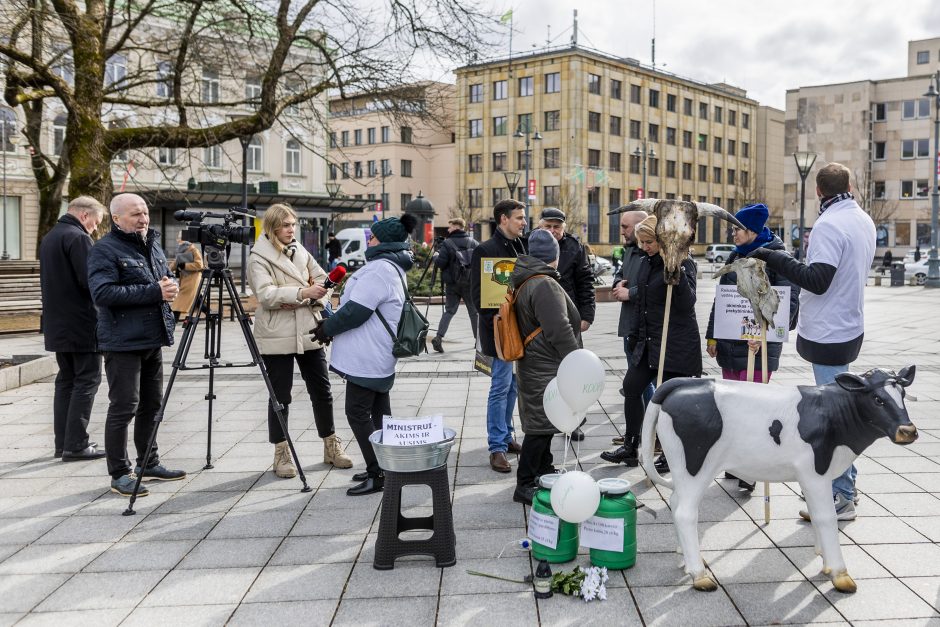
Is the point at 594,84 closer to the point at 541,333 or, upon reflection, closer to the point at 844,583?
the point at 541,333

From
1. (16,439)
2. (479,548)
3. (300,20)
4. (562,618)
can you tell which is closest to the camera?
(562,618)

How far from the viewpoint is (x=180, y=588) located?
156 inches

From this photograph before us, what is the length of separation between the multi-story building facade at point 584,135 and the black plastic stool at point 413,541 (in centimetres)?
5546

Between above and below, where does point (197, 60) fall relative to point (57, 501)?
above

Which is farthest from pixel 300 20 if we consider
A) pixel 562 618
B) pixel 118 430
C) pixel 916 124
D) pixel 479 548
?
pixel 916 124

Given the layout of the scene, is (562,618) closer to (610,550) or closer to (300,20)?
(610,550)

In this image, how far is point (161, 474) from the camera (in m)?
5.73

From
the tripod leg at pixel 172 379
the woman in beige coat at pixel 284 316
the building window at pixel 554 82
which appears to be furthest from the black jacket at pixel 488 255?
the building window at pixel 554 82

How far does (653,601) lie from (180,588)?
2285 mm

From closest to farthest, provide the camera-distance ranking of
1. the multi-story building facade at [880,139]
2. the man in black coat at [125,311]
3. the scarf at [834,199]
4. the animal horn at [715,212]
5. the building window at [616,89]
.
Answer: the scarf at [834,199], the animal horn at [715,212], the man in black coat at [125,311], the multi-story building facade at [880,139], the building window at [616,89]

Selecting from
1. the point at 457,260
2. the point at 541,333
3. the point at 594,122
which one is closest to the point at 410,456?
the point at 541,333

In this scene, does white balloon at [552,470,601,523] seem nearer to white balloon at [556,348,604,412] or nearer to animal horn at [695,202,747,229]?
white balloon at [556,348,604,412]

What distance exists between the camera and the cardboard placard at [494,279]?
6227 millimetres

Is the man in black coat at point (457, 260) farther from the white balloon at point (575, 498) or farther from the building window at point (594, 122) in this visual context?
the building window at point (594, 122)
